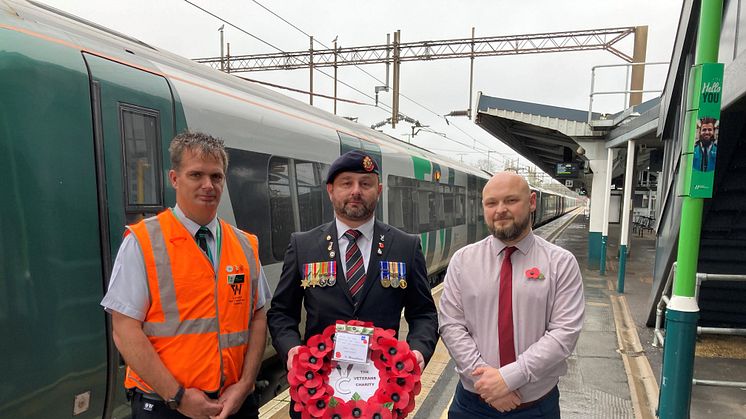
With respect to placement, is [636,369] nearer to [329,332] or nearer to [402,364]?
[402,364]

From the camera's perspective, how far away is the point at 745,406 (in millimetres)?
4059

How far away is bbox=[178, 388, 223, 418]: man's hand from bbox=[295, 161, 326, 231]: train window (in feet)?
9.10

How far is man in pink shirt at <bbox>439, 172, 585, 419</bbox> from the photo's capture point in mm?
1987

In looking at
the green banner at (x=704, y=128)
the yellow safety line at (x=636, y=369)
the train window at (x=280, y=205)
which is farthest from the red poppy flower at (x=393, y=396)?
the yellow safety line at (x=636, y=369)

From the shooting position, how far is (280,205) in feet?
14.0

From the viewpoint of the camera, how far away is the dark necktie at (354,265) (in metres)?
2.01

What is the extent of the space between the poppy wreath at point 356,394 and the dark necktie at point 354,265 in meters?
0.24

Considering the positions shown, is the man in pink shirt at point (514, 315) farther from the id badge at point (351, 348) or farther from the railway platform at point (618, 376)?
the railway platform at point (618, 376)

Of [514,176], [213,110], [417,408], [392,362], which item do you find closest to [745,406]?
[417,408]

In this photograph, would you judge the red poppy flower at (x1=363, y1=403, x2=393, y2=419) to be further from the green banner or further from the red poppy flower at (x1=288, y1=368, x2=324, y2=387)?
the green banner

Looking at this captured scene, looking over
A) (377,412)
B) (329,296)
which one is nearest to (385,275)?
(329,296)

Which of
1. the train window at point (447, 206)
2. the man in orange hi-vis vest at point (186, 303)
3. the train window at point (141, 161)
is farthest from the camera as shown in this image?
the train window at point (447, 206)

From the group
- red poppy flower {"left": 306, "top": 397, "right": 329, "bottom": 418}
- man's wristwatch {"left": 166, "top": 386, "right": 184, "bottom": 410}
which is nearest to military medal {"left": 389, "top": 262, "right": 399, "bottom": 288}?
red poppy flower {"left": 306, "top": 397, "right": 329, "bottom": 418}

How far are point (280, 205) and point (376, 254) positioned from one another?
237 centimetres
